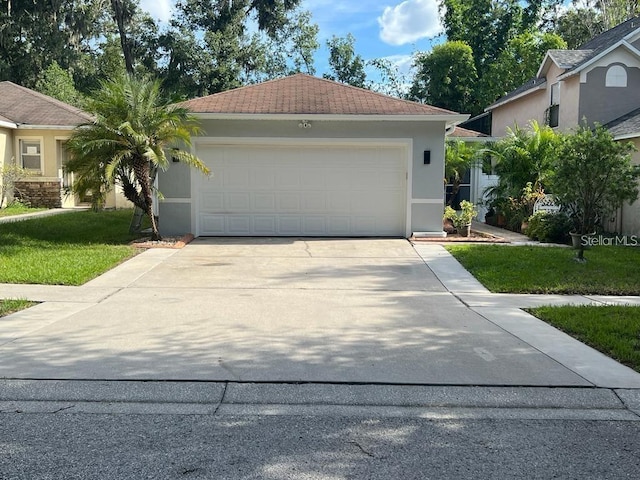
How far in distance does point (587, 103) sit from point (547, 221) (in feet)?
23.2

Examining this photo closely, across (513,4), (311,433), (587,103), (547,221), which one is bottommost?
(311,433)

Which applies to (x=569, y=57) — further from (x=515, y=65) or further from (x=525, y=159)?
(x=515, y=65)

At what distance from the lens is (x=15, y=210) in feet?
65.8

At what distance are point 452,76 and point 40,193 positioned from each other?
23755 mm

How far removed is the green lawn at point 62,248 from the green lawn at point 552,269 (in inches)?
269

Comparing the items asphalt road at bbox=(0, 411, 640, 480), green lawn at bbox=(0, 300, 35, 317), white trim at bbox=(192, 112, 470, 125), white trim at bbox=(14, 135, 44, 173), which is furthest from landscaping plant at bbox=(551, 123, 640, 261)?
white trim at bbox=(14, 135, 44, 173)

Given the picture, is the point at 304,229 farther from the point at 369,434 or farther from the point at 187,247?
the point at 369,434

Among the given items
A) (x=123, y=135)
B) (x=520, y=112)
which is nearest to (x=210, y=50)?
(x=520, y=112)

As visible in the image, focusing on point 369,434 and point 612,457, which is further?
point 369,434

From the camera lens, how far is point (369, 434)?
4.07m

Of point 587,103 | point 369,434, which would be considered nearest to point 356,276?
point 369,434

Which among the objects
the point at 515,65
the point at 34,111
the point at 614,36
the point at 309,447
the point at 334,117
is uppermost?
the point at 515,65

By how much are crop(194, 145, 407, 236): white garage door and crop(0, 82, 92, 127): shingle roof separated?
8571 millimetres

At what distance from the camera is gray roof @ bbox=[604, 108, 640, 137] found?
49.2 ft
